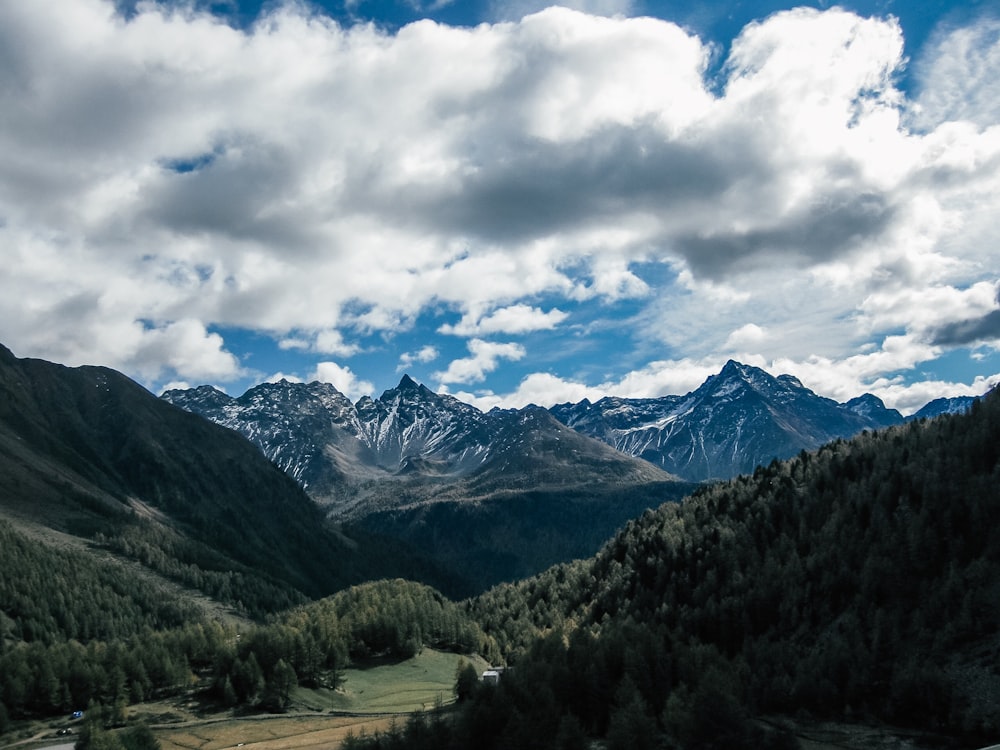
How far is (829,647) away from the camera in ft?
495

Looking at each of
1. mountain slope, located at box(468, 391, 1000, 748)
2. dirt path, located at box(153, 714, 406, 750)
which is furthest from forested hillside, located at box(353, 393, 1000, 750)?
dirt path, located at box(153, 714, 406, 750)

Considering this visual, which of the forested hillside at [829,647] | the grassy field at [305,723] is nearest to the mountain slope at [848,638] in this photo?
the forested hillside at [829,647]

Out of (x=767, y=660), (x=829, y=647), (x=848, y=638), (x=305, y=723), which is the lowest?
(x=305, y=723)

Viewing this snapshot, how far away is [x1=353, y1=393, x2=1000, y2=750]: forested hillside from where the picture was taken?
113125 millimetres

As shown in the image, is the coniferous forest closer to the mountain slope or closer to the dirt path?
the mountain slope

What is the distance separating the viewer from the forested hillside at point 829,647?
4454 inches

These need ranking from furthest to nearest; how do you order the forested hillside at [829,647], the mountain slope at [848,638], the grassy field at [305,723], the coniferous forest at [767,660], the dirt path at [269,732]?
the grassy field at [305,723]
the dirt path at [269,732]
the mountain slope at [848,638]
the coniferous forest at [767,660]
the forested hillside at [829,647]

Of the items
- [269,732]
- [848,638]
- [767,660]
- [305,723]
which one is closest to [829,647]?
[848,638]

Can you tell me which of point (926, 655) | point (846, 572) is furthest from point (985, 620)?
point (846, 572)

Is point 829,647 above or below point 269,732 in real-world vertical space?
above

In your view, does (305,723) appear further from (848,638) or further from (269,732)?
(848,638)

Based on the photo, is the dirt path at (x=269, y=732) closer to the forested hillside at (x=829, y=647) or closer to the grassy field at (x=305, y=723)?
the grassy field at (x=305, y=723)

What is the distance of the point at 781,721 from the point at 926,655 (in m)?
32.7

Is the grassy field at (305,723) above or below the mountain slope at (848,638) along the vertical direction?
below
